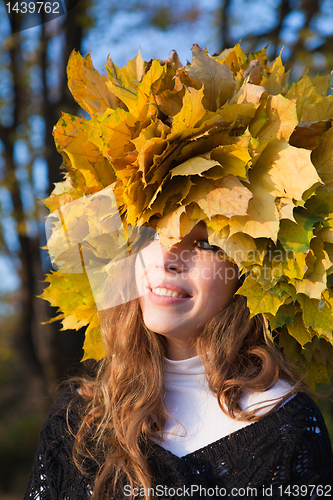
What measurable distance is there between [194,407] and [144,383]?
Answer: 0.23 meters

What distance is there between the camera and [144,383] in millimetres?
1615

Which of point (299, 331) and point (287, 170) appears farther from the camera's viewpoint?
point (299, 331)

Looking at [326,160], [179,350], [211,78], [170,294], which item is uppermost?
[211,78]

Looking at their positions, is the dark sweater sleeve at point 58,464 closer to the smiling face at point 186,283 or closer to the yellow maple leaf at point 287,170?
the smiling face at point 186,283

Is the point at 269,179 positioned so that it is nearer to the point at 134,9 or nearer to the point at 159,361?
the point at 159,361

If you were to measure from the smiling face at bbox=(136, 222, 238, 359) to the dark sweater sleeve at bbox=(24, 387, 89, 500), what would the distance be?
627 millimetres

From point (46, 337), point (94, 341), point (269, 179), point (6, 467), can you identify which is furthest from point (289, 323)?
point (6, 467)

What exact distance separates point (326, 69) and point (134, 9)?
186cm

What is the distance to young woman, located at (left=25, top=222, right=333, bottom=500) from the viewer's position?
1344 mm

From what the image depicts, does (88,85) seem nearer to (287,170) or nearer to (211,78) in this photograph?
(211,78)

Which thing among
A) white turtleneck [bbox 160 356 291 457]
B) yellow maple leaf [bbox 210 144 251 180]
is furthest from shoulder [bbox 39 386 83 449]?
yellow maple leaf [bbox 210 144 251 180]

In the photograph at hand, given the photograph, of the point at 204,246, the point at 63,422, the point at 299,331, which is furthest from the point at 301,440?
the point at 63,422

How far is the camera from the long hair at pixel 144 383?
1.45 meters

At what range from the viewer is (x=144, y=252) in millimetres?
1532
